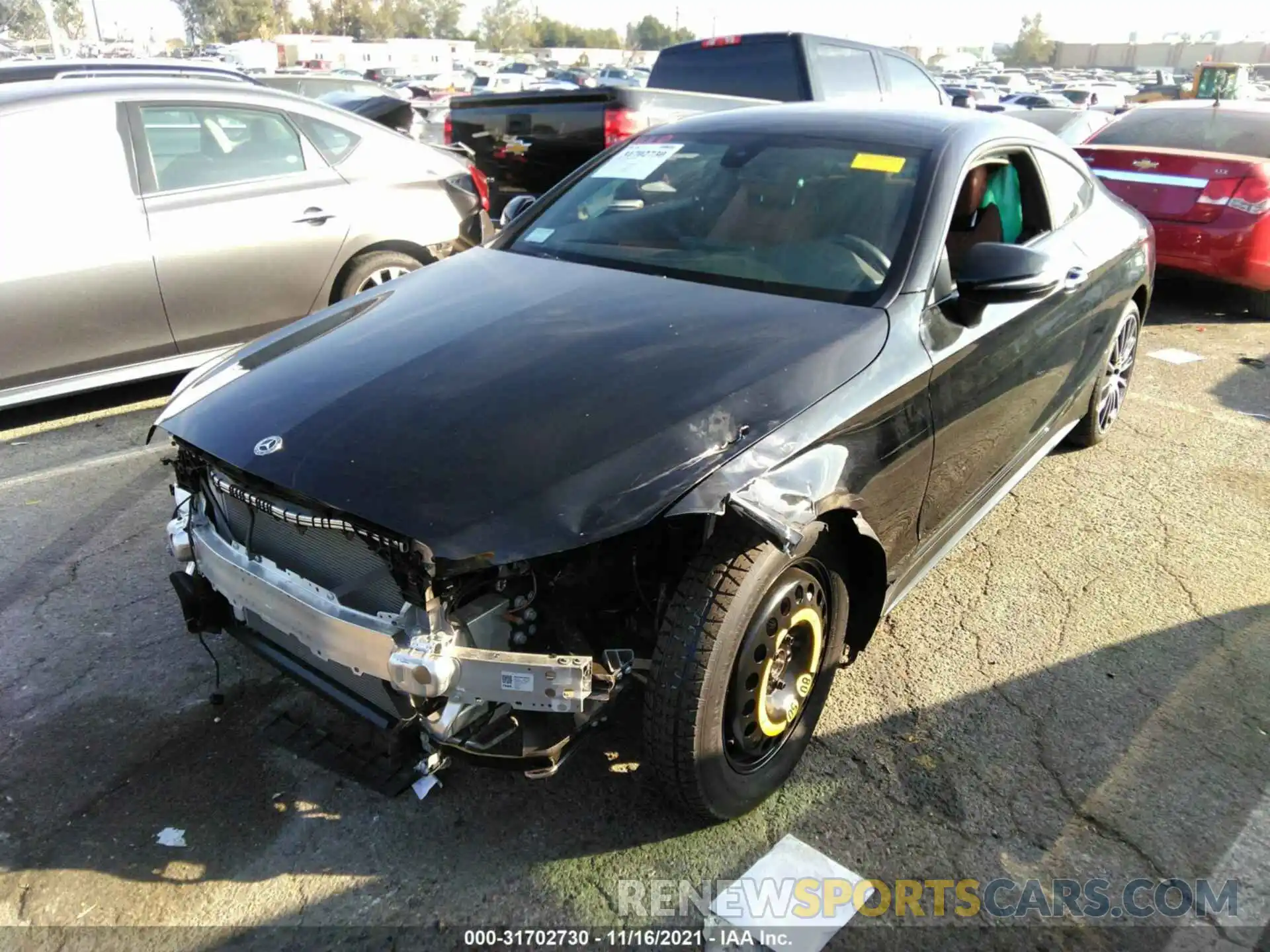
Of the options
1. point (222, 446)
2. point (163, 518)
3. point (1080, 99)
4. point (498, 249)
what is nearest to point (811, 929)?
point (222, 446)

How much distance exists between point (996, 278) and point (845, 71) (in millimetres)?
6211

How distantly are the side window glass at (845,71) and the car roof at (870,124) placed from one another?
180 inches

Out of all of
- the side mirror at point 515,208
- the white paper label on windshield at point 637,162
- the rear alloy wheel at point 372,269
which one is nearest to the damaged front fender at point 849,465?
the white paper label on windshield at point 637,162

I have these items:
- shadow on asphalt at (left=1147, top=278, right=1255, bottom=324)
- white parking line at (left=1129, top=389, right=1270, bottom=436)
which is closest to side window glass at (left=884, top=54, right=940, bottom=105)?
shadow on asphalt at (left=1147, top=278, right=1255, bottom=324)

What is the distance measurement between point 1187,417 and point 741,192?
3.47 m

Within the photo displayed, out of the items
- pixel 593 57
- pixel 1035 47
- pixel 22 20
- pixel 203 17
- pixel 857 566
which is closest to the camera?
pixel 857 566

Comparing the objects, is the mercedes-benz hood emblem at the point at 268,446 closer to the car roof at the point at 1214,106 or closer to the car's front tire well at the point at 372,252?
the car's front tire well at the point at 372,252

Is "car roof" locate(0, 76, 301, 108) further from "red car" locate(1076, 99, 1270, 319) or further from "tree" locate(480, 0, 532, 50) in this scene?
"tree" locate(480, 0, 532, 50)

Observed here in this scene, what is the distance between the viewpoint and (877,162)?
3055 mm

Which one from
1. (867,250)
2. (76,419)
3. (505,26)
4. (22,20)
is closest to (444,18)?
(505,26)

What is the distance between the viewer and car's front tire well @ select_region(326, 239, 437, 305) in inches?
213

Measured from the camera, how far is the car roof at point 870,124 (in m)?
3.14

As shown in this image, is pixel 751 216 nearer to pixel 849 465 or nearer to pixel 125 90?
pixel 849 465

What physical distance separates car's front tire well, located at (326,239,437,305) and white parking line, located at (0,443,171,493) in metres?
1.35
